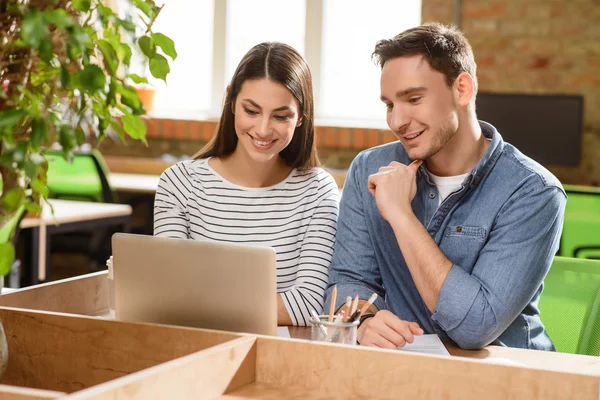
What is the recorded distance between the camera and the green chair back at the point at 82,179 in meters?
4.56

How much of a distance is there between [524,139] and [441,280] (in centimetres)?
353

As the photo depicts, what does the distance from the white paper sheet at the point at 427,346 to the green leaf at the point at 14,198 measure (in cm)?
76

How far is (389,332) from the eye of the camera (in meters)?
1.52

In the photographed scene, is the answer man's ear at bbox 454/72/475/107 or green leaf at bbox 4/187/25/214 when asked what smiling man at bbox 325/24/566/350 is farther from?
green leaf at bbox 4/187/25/214

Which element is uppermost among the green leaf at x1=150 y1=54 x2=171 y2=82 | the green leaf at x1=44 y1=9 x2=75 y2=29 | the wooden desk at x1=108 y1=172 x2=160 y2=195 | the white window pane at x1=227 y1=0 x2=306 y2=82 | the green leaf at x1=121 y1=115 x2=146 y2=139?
the white window pane at x1=227 y1=0 x2=306 y2=82

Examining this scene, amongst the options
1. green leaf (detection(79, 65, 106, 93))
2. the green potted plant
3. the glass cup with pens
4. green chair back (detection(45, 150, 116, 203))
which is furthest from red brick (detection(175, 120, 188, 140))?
green leaf (detection(79, 65, 106, 93))

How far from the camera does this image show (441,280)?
5.49 ft

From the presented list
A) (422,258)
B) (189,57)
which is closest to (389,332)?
(422,258)

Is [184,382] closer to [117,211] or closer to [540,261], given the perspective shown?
[540,261]

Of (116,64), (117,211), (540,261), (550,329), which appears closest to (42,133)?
(116,64)

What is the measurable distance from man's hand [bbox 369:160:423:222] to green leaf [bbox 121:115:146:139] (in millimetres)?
741

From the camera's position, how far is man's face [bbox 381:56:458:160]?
1814 mm

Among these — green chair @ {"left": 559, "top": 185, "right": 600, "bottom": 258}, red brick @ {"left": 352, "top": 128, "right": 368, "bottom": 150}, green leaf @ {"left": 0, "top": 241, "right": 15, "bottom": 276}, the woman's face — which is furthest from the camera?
red brick @ {"left": 352, "top": 128, "right": 368, "bottom": 150}

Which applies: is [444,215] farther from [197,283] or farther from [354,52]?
[354,52]
